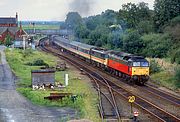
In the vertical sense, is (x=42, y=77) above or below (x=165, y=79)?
above

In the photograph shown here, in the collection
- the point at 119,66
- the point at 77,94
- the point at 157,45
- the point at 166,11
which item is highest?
the point at 166,11

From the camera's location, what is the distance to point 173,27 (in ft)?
206

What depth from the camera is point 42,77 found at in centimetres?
3525

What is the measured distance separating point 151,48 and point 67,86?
1096 inches

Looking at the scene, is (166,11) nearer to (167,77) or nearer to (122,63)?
(167,77)

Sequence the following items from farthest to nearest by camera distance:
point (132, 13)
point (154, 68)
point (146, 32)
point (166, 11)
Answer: point (132, 13), point (146, 32), point (166, 11), point (154, 68)

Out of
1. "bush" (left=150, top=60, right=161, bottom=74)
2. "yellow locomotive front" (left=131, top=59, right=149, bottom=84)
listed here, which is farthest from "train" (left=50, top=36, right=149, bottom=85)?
"bush" (left=150, top=60, right=161, bottom=74)

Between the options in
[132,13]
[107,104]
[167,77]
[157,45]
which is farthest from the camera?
[132,13]

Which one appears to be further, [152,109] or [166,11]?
[166,11]

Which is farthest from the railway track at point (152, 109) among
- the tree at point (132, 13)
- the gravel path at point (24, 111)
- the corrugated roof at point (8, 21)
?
the corrugated roof at point (8, 21)

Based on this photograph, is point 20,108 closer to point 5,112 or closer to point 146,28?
point 5,112

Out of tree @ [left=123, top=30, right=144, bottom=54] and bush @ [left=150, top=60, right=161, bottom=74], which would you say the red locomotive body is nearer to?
bush @ [left=150, top=60, right=161, bottom=74]

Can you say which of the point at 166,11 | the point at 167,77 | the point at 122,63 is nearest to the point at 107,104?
the point at 122,63

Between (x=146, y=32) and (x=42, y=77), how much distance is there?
43.6m
